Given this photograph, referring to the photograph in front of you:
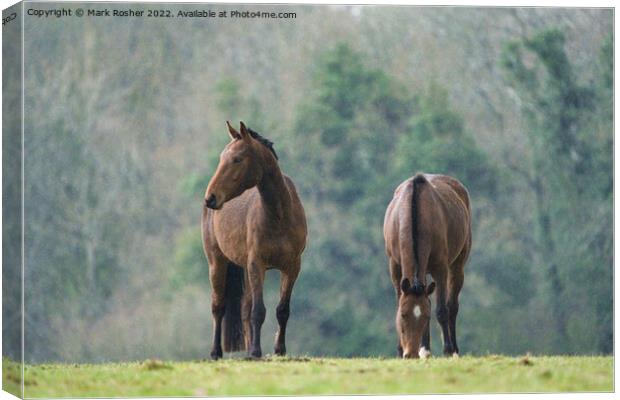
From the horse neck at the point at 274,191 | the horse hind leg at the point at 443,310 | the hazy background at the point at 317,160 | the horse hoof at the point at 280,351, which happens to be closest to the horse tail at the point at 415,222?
the horse hind leg at the point at 443,310

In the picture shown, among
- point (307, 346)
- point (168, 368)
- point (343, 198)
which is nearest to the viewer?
point (168, 368)

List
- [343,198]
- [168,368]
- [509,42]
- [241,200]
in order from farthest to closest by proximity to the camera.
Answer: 1. [343,198]
2. [509,42]
3. [241,200]
4. [168,368]

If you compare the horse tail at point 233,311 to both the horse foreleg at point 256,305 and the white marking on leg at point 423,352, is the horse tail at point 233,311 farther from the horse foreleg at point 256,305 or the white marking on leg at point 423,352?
the white marking on leg at point 423,352

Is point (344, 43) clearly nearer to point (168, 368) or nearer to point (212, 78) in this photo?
point (212, 78)

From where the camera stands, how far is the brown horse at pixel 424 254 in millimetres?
12391

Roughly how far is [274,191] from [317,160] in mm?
15117

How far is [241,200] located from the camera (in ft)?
43.7

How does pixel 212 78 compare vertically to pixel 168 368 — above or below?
above

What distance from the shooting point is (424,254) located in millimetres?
13008

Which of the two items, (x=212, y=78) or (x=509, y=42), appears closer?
(x=509, y=42)

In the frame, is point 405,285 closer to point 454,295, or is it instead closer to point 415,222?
point 415,222

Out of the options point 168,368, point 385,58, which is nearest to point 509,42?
point 385,58

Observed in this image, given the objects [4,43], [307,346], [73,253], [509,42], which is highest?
[509,42]

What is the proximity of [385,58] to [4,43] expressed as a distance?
14.8m
